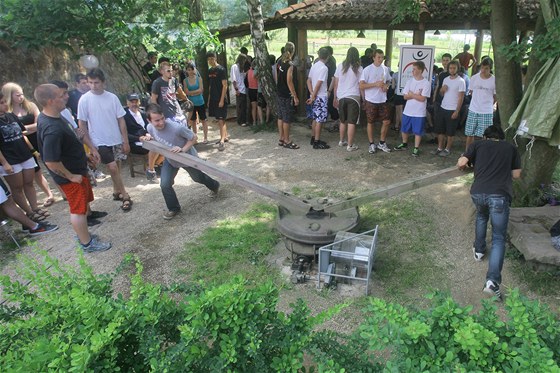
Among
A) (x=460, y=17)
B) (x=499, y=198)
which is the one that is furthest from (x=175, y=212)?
(x=460, y=17)

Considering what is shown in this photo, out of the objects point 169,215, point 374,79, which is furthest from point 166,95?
point 374,79

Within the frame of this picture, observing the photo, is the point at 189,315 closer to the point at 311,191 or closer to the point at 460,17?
the point at 311,191

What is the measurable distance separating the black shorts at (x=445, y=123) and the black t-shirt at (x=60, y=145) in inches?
252

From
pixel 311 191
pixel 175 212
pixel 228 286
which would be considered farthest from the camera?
pixel 311 191

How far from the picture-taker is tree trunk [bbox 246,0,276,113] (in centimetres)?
921

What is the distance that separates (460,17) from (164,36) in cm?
684

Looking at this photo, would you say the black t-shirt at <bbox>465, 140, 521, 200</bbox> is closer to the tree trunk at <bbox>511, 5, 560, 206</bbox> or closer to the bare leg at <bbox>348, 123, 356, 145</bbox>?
the tree trunk at <bbox>511, 5, 560, 206</bbox>

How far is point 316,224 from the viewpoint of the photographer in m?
4.35

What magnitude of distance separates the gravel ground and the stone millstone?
0.54 metres

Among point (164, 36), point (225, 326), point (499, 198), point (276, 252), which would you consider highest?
point (164, 36)

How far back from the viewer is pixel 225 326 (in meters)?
2.07

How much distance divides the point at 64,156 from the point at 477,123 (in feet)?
22.2

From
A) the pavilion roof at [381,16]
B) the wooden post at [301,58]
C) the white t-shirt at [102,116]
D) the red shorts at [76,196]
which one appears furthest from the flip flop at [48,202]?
the pavilion roof at [381,16]

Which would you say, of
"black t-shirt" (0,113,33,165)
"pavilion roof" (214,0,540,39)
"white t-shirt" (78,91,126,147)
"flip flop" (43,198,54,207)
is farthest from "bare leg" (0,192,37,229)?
"pavilion roof" (214,0,540,39)
